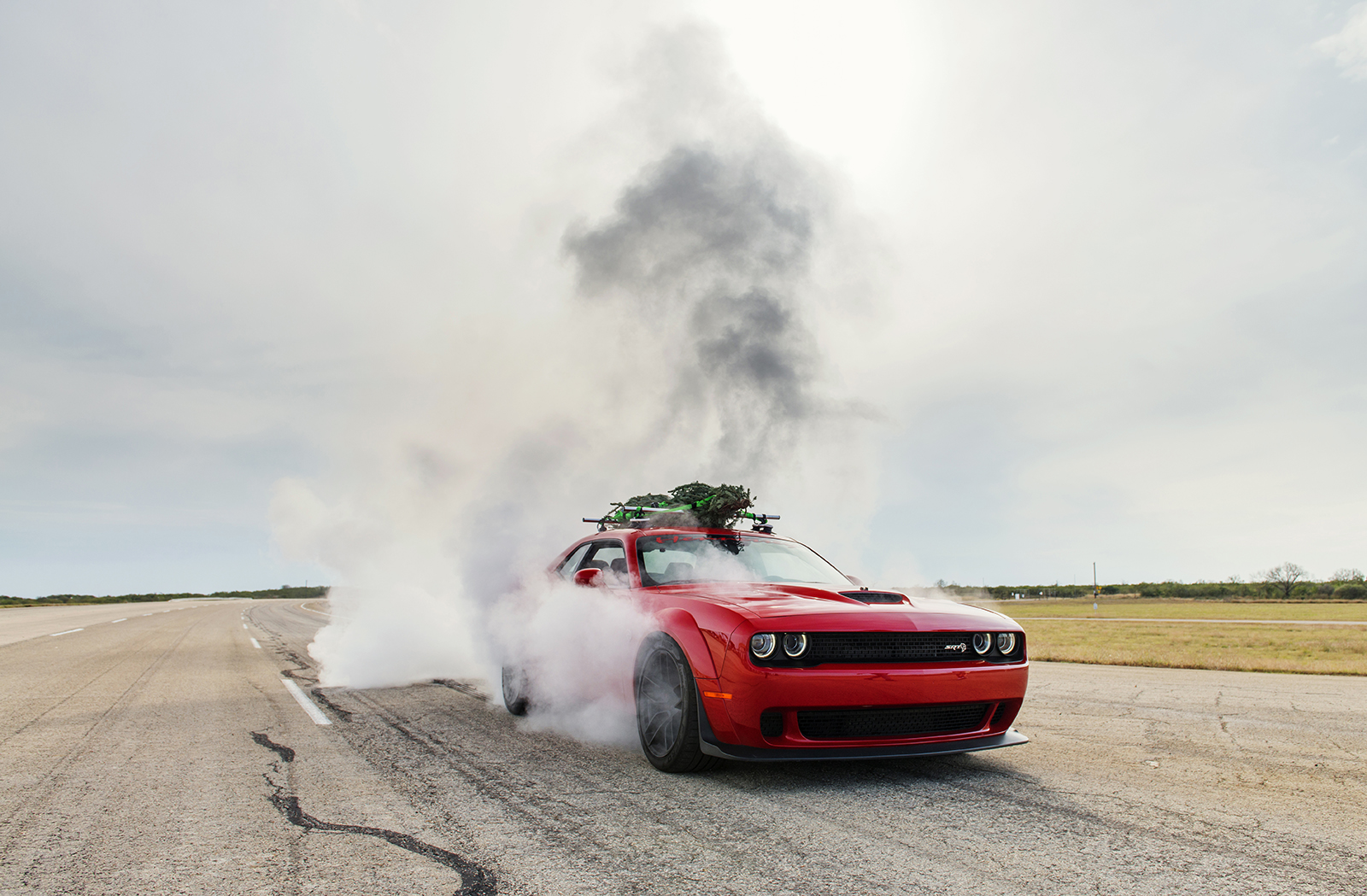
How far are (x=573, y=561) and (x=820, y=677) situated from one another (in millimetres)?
3238

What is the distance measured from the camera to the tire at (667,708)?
4.05 m

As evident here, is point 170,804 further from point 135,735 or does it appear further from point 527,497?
point 527,497

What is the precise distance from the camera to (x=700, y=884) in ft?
8.74

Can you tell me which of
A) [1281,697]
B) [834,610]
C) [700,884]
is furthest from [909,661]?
[1281,697]

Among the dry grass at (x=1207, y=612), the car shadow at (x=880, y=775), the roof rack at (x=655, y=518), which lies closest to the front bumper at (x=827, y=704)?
the car shadow at (x=880, y=775)

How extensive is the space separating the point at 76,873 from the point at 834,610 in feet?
10.3

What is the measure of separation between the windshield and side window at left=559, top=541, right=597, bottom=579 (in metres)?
0.93

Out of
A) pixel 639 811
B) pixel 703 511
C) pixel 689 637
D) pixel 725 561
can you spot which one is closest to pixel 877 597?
pixel 689 637

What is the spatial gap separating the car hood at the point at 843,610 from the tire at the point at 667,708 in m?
0.37

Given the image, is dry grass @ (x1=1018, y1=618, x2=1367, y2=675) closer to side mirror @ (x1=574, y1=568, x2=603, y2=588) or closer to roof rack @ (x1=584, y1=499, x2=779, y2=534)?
roof rack @ (x1=584, y1=499, x2=779, y2=534)

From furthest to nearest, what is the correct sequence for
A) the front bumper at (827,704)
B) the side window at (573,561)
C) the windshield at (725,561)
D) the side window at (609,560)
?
the side window at (573,561)
the side window at (609,560)
the windshield at (725,561)
the front bumper at (827,704)

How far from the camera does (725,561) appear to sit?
5527mm

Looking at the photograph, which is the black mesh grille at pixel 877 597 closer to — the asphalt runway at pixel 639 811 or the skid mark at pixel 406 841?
the asphalt runway at pixel 639 811

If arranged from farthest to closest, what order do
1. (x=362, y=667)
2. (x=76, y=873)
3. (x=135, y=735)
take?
(x=362, y=667), (x=135, y=735), (x=76, y=873)
